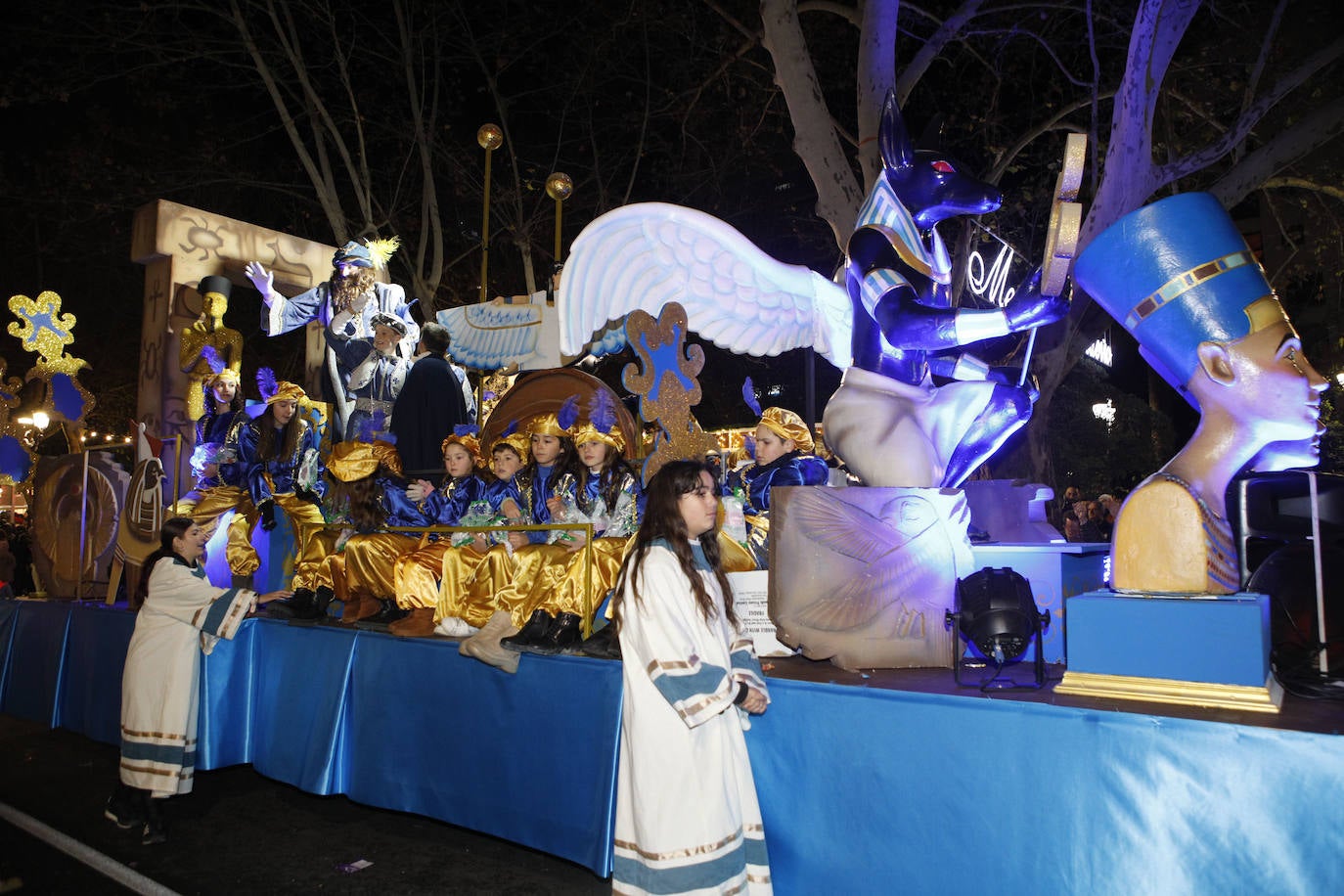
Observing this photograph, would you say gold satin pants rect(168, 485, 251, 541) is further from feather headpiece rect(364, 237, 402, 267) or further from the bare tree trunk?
the bare tree trunk

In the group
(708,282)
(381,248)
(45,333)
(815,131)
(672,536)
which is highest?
(815,131)

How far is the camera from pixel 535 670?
3779 mm

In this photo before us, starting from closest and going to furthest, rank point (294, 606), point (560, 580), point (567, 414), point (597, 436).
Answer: point (560, 580), point (597, 436), point (294, 606), point (567, 414)

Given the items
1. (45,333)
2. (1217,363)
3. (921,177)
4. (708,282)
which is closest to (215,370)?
(45,333)

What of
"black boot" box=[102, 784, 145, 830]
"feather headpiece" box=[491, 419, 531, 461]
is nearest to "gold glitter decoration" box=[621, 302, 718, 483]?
"feather headpiece" box=[491, 419, 531, 461]

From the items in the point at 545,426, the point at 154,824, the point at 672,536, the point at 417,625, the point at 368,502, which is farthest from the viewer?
the point at 368,502

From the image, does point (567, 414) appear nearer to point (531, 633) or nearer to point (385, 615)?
point (385, 615)

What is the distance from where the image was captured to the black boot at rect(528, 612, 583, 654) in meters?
3.89

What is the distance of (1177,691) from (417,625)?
3.33 metres

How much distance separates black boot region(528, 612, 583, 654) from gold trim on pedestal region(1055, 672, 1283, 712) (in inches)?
79.5

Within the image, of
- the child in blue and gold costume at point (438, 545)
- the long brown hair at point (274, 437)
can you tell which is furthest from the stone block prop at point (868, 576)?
the long brown hair at point (274, 437)

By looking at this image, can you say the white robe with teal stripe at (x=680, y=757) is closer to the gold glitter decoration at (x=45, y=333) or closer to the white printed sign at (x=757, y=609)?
the white printed sign at (x=757, y=609)

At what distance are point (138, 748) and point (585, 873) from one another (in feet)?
7.28

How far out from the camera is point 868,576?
3.33 m
